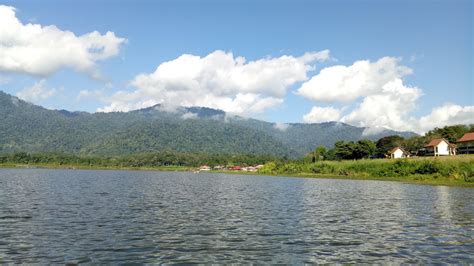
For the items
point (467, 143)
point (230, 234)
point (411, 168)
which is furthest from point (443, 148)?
point (230, 234)

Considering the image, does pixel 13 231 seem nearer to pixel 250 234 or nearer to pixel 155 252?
pixel 155 252

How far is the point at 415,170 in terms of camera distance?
112312 mm

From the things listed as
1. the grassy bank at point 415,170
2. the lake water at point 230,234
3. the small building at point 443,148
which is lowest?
the lake water at point 230,234

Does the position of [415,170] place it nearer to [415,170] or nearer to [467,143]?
[415,170]

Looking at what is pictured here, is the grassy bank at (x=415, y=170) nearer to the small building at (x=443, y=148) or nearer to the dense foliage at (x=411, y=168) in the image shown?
the dense foliage at (x=411, y=168)

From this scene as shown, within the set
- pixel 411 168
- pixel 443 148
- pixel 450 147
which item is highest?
pixel 450 147

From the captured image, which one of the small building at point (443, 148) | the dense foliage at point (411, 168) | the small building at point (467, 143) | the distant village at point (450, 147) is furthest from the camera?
the small building at point (443, 148)

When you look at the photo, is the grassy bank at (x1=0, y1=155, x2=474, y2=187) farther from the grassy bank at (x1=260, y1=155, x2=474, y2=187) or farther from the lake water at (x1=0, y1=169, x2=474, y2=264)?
the lake water at (x1=0, y1=169, x2=474, y2=264)

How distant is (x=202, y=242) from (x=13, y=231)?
13563 millimetres

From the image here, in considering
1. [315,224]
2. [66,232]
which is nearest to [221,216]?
[315,224]

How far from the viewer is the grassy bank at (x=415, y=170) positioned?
307 ft

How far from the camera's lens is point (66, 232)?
89.6 ft

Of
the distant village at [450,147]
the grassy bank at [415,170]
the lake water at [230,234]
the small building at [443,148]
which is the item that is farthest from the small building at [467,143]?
the lake water at [230,234]

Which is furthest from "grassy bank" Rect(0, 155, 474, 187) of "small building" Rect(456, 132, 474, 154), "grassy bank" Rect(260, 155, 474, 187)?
"small building" Rect(456, 132, 474, 154)
